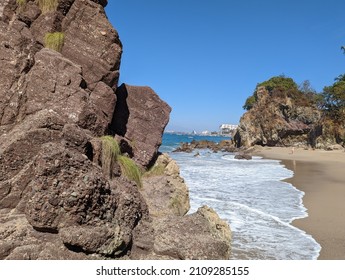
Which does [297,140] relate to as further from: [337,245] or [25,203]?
[25,203]

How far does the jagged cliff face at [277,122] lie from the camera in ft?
179

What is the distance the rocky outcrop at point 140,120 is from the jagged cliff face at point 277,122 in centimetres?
5098

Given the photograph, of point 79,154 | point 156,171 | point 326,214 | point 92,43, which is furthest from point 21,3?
point 326,214

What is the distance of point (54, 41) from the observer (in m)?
6.88

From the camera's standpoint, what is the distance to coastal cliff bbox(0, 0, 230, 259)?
13.0 ft

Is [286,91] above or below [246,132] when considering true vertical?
above

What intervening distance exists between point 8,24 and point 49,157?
13.0 feet

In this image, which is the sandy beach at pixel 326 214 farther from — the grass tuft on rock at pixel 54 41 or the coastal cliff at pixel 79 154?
the grass tuft on rock at pixel 54 41

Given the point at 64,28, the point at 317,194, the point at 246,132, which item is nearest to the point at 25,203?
the point at 64,28

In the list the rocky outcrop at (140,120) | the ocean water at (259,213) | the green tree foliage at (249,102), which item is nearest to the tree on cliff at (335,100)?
the green tree foliage at (249,102)

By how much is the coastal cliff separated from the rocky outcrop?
30 mm

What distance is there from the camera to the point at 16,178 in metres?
4.50

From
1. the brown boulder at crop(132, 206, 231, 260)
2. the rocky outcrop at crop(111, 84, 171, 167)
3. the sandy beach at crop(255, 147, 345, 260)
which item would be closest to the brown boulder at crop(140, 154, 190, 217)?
the rocky outcrop at crop(111, 84, 171, 167)

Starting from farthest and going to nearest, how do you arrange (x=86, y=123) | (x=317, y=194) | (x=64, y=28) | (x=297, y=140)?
(x=297, y=140)
(x=317, y=194)
(x=64, y=28)
(x=86, y=123)
